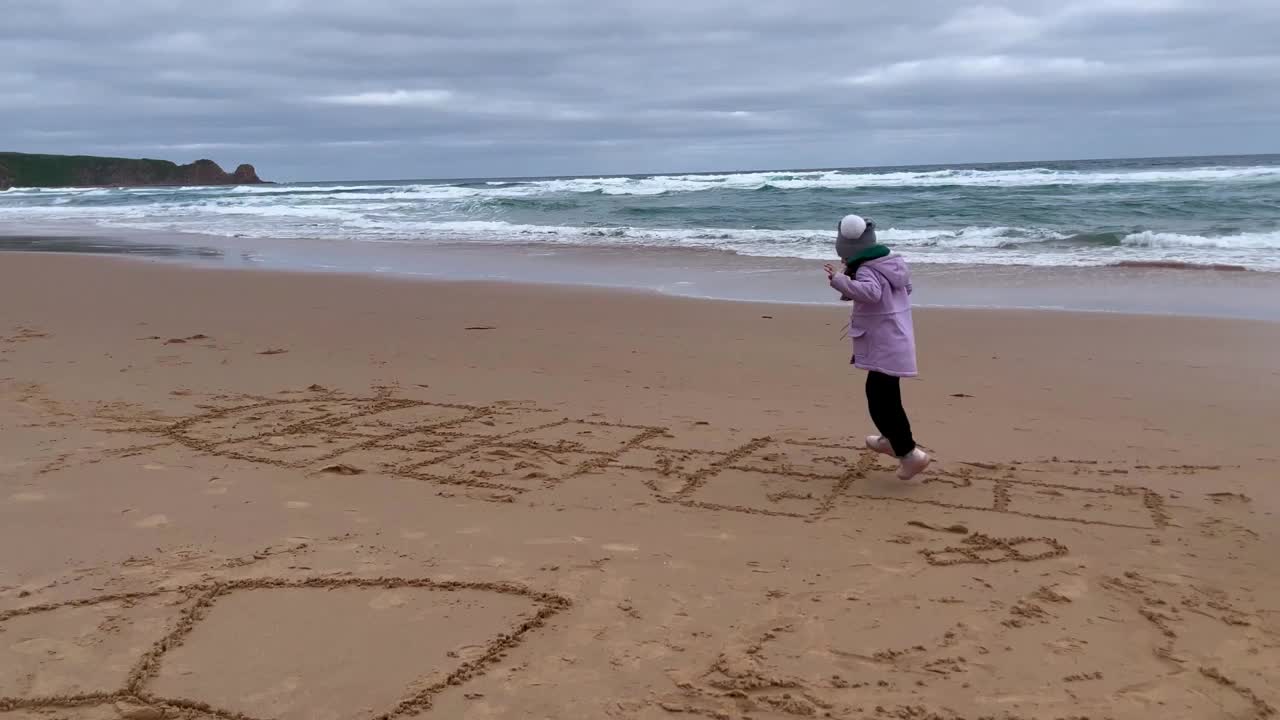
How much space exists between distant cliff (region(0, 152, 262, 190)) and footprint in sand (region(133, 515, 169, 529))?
262 feet

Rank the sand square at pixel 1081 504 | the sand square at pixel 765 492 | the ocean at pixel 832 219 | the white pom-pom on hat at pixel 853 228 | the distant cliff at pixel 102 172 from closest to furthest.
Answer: the sand square at pixel 1081 504 → the sand square at pixel 765 492 → the white pom-pom on hat at pixel 853 228 → the ocean at pixel 832 219 → the distant cliff at pixel 102 172

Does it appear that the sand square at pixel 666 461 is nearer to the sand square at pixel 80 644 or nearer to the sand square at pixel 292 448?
the sand square at pixel 292 448

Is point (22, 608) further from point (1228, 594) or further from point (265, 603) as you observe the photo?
point (1228, 594)

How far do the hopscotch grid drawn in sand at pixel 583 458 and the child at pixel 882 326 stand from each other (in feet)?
0.72

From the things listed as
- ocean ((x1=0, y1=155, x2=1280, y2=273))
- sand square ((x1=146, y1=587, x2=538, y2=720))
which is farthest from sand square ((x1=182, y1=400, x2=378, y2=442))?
ocean ((x1=0, y1=155, x2=1280, y2=273))

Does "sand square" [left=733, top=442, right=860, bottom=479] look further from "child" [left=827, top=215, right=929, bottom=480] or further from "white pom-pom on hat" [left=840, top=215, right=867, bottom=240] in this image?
"white pom-pom on hat" [left=840, top=215, right=867, bottom=240]

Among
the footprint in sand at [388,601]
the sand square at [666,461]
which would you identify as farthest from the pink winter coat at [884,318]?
the footprint in sand at [388,601]

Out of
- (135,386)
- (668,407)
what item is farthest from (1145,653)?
(135,386)

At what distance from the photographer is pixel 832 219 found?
915 inches

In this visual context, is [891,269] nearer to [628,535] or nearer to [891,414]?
[891,414]

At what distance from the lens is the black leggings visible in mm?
4465

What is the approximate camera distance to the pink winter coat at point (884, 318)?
4.32m

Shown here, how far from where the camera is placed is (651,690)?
102 inches

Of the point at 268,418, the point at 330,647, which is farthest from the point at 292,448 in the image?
the point at 330,647
